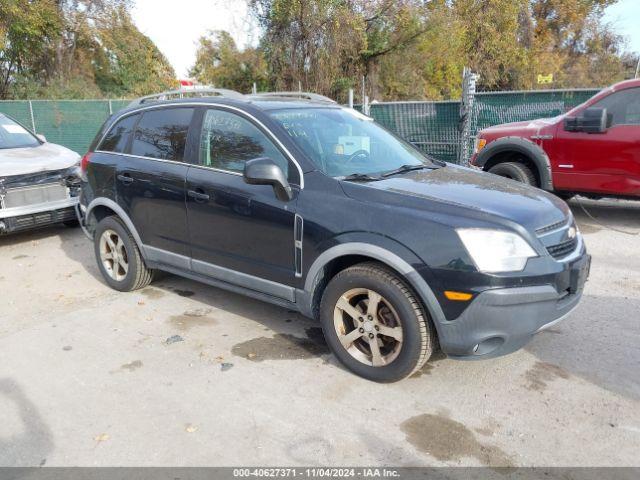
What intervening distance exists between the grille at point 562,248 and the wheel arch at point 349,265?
2.59 ft

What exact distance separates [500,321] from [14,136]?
753 centimetres

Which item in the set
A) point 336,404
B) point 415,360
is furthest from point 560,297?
point 336,404

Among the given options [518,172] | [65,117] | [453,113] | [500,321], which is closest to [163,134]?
[500,321]

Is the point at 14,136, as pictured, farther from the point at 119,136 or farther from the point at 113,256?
the point at 113,256

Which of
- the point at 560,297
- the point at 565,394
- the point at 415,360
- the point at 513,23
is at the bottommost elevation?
the point at 565,394

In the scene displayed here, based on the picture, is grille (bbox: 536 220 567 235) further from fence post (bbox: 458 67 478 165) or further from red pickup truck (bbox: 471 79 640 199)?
fence post (bbox: 458 67 478 165)

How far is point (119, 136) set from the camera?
504 centimetres

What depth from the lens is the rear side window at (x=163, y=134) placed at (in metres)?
4.41

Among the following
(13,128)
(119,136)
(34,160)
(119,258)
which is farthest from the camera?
(13,128)

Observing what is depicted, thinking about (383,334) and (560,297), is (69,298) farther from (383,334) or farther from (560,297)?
(560,297)

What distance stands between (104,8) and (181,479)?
25.1 meters

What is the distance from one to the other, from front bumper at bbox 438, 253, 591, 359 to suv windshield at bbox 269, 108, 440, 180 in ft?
3.88

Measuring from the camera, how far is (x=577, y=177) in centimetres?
725

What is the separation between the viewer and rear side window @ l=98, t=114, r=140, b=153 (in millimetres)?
4945
